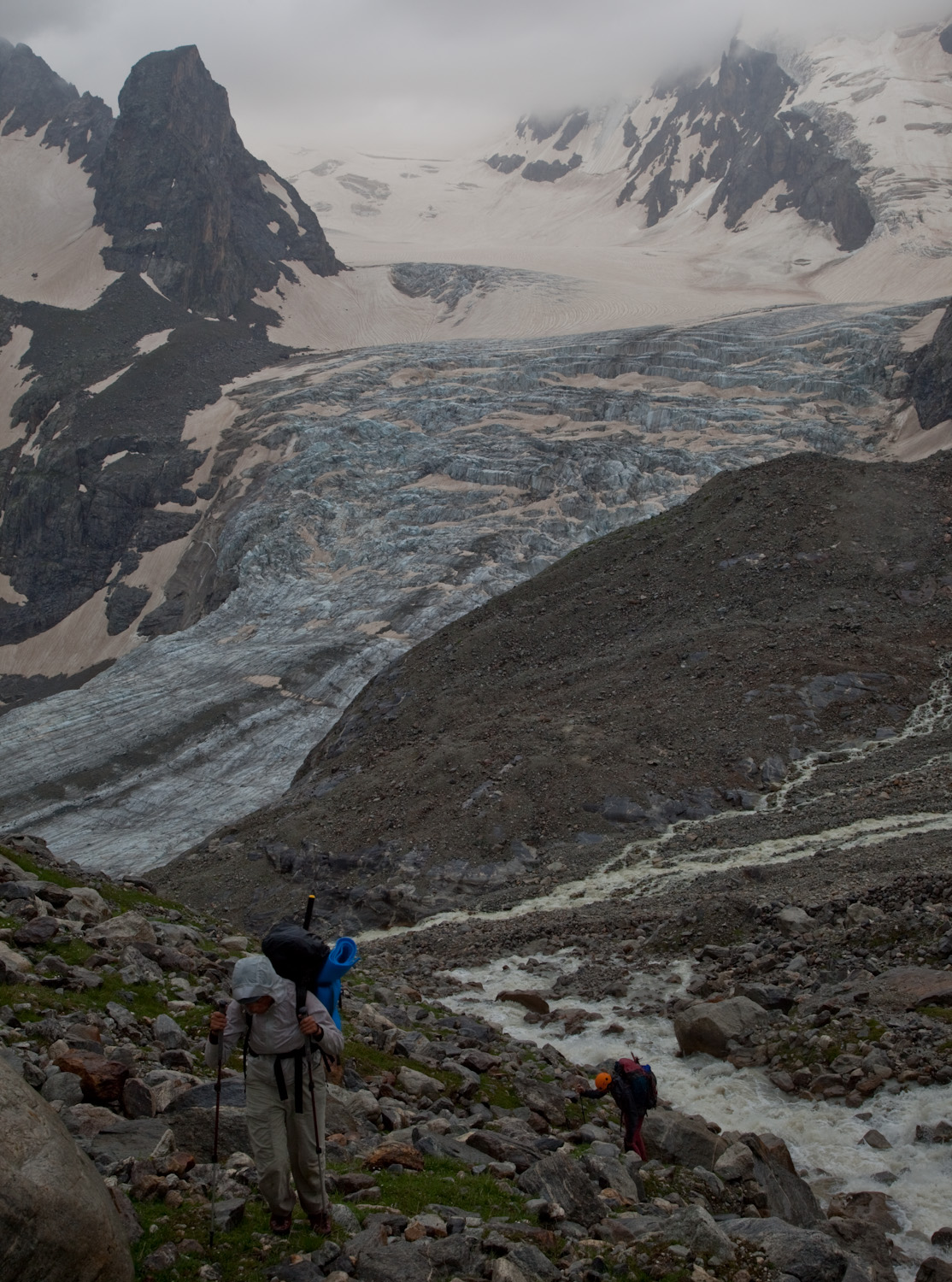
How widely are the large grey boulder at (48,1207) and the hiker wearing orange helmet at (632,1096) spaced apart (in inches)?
220

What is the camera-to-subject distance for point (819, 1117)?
10641 millimetres

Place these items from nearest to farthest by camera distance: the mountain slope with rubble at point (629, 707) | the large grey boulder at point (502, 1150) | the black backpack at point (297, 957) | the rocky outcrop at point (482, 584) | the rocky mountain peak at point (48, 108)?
the black backpack at point (297, 957) → the large grey boulder at point (502, 1150) → the mountain slope with rubble at point (629, 707) → the rocky outcrop at point (482, 584) → the rocky mountain peak at point (48, 108)

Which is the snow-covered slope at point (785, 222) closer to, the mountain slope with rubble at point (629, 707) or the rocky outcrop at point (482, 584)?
the rocky outcrop at point (482, 584)

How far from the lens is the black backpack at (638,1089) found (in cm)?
962

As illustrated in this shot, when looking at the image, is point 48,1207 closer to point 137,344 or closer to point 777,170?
point 137,344

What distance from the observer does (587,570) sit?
41.8 m

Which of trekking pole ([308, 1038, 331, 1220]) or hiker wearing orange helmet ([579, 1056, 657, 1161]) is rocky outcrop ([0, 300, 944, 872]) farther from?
trekking pole ([308, 1038, 331, 1220])

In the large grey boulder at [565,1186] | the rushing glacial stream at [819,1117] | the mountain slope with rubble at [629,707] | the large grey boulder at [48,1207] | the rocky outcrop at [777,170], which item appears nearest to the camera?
the large grey boulder at [48,1207]

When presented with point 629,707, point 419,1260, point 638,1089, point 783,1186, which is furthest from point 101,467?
point 419,1260

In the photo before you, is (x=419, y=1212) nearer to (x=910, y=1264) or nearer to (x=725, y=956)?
(x=910, y=1264)

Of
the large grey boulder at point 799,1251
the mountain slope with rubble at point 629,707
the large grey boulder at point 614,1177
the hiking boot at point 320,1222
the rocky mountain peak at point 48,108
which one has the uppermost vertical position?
the rocky mountain peak at point 48,108

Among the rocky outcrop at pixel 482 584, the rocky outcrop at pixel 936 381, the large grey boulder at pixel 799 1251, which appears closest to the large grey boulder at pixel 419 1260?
the large grey boulder at pixel 799 1251

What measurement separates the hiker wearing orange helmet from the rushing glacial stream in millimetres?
1657

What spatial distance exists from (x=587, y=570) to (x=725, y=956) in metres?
26.9
